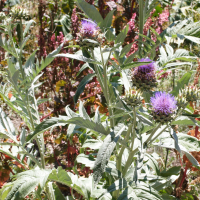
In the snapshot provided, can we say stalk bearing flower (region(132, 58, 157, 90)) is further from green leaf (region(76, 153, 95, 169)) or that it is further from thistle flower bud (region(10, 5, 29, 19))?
thistle flower bud (region(10, 5, 29, 19))

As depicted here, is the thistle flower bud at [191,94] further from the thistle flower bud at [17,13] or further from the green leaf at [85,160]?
the thistle flower bud at [17,13]

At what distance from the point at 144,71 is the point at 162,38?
255 millimetres

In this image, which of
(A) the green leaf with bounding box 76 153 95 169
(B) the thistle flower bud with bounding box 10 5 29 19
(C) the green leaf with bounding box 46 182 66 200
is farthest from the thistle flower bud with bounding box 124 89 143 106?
(B) the thistle flower bud with bounding box 10 5 29 19

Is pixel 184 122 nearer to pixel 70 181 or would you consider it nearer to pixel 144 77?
pixel 144 77

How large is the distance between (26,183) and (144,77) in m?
0.68

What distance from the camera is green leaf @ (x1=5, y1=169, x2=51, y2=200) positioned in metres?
0.89

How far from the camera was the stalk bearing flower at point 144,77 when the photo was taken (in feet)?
3.50

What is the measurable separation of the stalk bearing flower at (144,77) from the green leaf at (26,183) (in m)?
0.57

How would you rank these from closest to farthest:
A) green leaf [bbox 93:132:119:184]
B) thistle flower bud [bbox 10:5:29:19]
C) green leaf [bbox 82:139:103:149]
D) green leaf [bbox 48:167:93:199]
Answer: green leaf [bbox 93:132:119:184] < green leaf [bbox 48:167:93:199] < green leaf [bbox 82:139:103:149] < thistle flower bud [bbox 10:5:29:19]

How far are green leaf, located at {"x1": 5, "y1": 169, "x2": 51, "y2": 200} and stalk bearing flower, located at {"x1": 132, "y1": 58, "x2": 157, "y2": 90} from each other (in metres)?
0.57

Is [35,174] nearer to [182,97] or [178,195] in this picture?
[182,97]

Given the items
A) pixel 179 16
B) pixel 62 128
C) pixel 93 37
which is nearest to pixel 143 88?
pixel 93 37

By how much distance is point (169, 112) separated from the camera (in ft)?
2.99

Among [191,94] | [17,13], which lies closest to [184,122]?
[191,94]
